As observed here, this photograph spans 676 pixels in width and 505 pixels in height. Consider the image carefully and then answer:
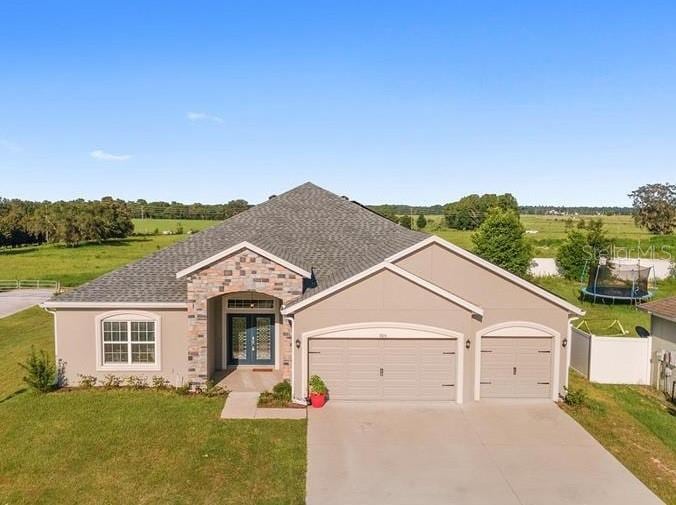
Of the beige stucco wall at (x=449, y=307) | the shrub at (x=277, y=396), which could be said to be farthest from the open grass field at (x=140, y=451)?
the beige stucco wall at (x=449, y=307)

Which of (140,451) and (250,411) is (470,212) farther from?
(140,451)

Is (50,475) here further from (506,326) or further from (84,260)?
(84,260)

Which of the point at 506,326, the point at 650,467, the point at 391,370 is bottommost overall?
the point at 650,467

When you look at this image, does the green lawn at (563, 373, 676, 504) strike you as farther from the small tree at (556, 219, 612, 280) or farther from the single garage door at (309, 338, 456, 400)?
the small tree at (556, 219, 612, 280)

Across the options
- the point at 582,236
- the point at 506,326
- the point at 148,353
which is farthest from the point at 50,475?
the point at 582,236

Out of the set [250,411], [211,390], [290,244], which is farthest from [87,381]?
[290,244]

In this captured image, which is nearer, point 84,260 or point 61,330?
Answer: point 61,330
